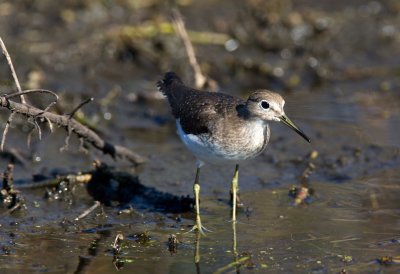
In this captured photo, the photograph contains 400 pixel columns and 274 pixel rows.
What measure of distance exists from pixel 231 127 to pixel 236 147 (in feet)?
0.69

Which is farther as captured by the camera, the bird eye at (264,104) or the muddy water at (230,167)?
the bird eye at (264,104)

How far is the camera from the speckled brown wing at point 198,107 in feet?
25.6

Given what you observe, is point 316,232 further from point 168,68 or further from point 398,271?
point 168,68

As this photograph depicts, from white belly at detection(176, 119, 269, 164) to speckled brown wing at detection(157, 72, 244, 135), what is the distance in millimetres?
148

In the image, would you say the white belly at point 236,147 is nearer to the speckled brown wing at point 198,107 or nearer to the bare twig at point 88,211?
the speckled brown wing at point 198,107

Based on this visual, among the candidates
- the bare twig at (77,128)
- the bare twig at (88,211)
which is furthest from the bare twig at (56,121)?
the bare twig at (88,211)

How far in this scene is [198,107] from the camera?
8.01 meters

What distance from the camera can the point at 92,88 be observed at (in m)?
11.4

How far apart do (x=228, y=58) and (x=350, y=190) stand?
4.07 meters

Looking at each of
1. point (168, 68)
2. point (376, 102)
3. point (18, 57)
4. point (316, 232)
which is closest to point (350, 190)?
point (316, 232)

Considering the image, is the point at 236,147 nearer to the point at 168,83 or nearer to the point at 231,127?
the point at 231,127

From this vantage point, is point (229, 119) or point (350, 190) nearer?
point (229, 119)

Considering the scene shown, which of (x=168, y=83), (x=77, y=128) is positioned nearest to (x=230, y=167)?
(x=168, y=83)

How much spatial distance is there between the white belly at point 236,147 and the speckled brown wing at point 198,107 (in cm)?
15
